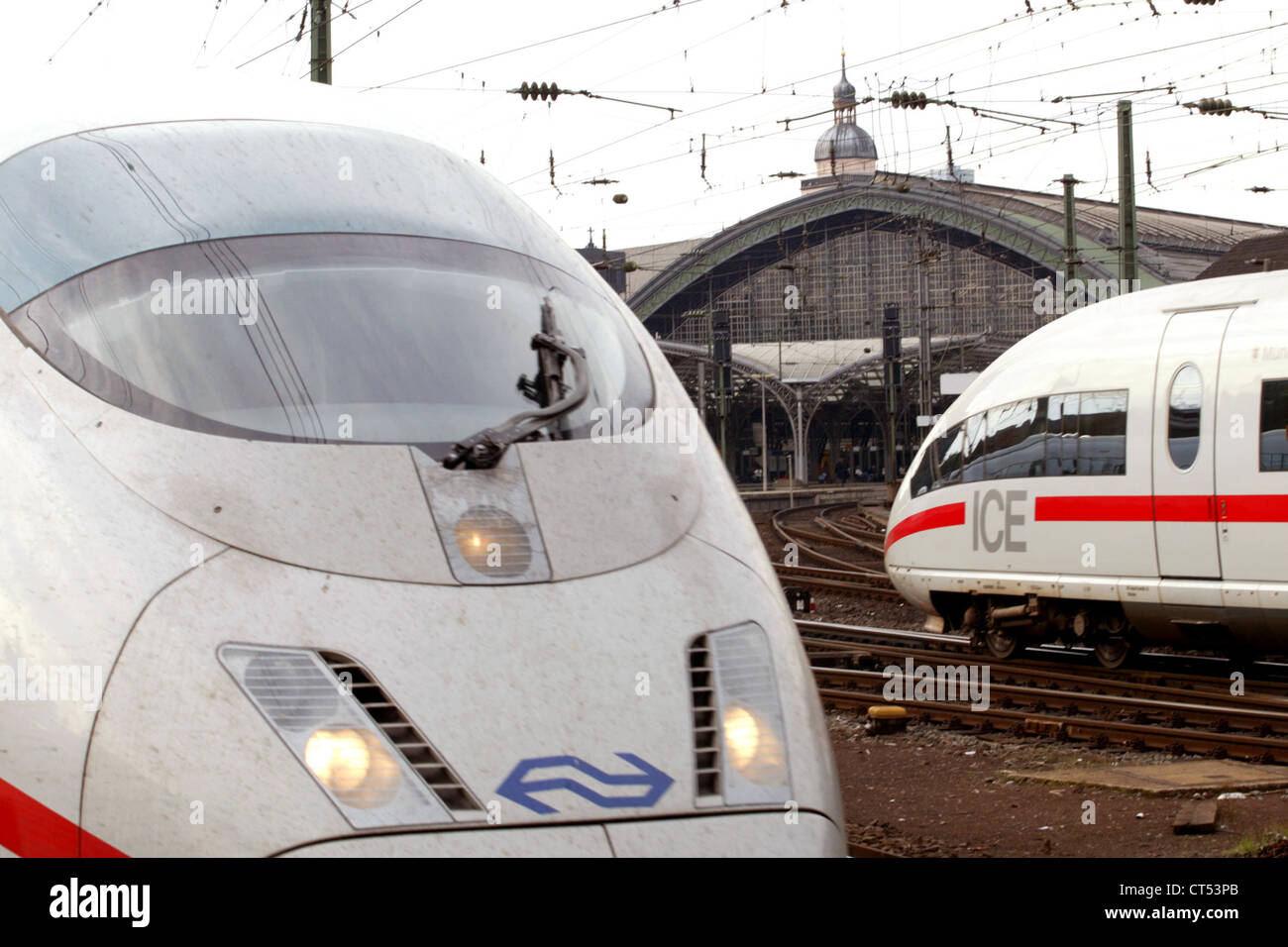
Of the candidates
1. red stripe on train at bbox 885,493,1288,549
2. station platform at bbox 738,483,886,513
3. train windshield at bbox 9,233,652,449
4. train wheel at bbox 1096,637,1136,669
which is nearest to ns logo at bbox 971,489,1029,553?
red stripe on train at bbox 885,493,1288,549

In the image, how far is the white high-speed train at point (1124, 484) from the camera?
34.6 ft

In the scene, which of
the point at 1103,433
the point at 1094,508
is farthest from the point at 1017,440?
the point at 1094,508

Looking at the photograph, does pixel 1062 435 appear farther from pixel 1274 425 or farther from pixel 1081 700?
pixel 1081 700

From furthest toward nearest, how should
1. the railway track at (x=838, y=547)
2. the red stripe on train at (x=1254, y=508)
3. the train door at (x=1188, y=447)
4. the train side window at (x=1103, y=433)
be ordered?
the railway track at (x=838, y=547)
the train side window at (x=1103, y=433)
the train door at (x=1188, y=447)
the red stripe on train at (x=1254, y=508)

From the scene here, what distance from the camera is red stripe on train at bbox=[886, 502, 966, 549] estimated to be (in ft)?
42.8

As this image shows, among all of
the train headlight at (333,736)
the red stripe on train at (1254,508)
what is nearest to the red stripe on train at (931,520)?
the red stripe on train at (1254,508)

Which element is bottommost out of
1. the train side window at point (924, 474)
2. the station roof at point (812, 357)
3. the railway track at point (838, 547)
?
the railway track at point (838, 547)

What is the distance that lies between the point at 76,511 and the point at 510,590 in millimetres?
1020

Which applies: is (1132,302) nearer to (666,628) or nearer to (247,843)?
(666,628)

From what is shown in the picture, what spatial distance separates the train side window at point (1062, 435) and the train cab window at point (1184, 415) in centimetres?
88

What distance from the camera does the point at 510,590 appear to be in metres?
3.45

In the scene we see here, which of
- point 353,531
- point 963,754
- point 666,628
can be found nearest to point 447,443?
point 353,531

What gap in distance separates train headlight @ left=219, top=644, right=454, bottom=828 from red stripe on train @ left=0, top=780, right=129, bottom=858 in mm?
439

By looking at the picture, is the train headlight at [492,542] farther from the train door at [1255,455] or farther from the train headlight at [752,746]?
the train door at [1255,455]
